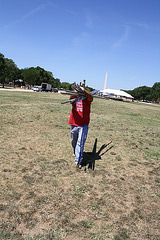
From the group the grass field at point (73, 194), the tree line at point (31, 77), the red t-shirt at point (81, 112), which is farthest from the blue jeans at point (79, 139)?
the tree line at point (31, 77)

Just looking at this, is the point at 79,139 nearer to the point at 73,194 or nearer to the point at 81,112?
the point at 81,112

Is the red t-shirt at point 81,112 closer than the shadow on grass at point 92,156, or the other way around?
the red t-shirt at point 81,112

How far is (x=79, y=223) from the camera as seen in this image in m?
2.70

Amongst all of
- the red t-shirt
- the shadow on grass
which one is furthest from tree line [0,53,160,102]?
the red t-shirt

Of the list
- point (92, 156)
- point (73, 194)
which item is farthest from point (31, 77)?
point (73, 194)

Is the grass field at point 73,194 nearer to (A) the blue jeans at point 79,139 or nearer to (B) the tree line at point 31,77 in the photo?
(A) the blue jeans at point 79,139

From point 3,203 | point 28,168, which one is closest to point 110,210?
point 3,203

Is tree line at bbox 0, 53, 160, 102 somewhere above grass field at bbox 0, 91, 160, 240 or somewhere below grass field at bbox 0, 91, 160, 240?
above

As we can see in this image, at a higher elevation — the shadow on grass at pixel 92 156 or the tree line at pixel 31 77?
the tree line at pixel 31 77

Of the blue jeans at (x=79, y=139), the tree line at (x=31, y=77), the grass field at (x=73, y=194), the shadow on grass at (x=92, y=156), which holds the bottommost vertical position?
the grass field at (x=73, y=194)

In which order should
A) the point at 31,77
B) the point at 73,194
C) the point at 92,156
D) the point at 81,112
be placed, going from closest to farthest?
the point at 73,194, the point at 81,112, the point at 92,156, the point at 31,77

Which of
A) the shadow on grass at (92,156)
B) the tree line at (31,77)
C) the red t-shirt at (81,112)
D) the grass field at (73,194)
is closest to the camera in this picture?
the grass field at (73,194)

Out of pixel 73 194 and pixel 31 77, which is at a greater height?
pixel 31 77

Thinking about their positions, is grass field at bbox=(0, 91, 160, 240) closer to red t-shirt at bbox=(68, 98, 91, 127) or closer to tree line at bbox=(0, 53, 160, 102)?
red t-shirt at bbox=(68, 98, 91, 127)
